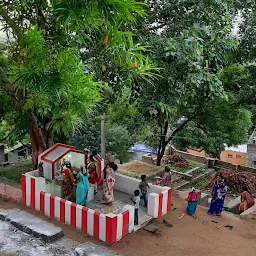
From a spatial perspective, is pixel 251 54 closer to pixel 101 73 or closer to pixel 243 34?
pixel 243 34

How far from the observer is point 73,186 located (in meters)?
9.89

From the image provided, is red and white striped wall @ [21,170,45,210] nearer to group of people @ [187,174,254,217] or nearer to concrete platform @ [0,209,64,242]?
concrete platform @ [0,209,64,242]

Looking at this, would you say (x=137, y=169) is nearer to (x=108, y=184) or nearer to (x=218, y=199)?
(x=218, y=199)

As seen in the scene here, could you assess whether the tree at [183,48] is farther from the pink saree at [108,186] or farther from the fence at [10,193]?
the fence at [10,193]

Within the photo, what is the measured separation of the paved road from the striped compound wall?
761 mm

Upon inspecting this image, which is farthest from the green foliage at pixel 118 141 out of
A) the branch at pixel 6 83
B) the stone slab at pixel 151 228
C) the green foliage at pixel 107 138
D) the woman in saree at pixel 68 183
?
the branch at pixel 6 83

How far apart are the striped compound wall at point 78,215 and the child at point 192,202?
2.33 meters

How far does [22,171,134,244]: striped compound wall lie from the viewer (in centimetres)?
808

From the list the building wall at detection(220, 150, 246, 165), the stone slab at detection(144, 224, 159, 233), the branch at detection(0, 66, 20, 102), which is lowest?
the building wall at detection(220, 150, 246, 165)

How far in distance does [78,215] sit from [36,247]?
1.64m

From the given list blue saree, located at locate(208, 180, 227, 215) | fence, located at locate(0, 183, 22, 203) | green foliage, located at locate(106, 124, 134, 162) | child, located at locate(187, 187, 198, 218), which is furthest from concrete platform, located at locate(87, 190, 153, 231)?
green foliage, located at locate(106, 124, 134, 162)

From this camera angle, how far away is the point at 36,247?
7074 millimetres

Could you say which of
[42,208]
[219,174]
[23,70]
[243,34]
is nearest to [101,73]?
[23,70]

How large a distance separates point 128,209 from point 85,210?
100 centimetres
